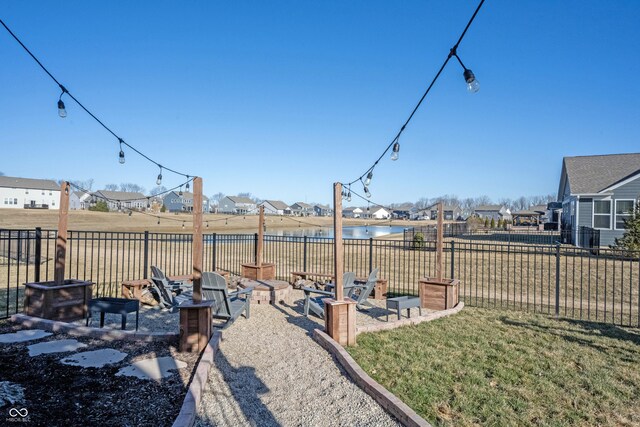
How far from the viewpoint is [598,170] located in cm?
2428

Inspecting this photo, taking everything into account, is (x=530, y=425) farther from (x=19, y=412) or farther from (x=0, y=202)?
(x=0, y=202)

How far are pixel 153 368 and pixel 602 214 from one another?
24.0 m

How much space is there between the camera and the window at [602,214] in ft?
68.8

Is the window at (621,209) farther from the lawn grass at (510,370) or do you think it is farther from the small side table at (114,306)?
the small side table at (114,306)

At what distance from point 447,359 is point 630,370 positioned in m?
2.23

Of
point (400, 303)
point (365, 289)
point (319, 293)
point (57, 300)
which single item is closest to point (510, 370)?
point (400, 303)

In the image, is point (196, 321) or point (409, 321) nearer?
point (196, 321)

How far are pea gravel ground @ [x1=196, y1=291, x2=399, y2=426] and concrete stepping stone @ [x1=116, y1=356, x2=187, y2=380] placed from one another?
0.50m

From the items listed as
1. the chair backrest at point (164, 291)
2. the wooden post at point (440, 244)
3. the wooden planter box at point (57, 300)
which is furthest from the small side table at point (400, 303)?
the wooden planter box at point (57, 300)

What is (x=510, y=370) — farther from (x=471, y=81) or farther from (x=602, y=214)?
(x=602, y=214)

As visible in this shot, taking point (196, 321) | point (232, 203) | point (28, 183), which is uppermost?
point (28, 183)

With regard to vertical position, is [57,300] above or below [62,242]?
below

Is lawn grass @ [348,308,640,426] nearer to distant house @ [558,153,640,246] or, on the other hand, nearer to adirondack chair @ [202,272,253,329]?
adirondack chair @ [202,272,253,329]

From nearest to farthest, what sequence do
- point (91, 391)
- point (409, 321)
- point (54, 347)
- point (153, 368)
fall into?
point (91, 391) < point (153, 368) < point (54, 347) < point (409, 321)
